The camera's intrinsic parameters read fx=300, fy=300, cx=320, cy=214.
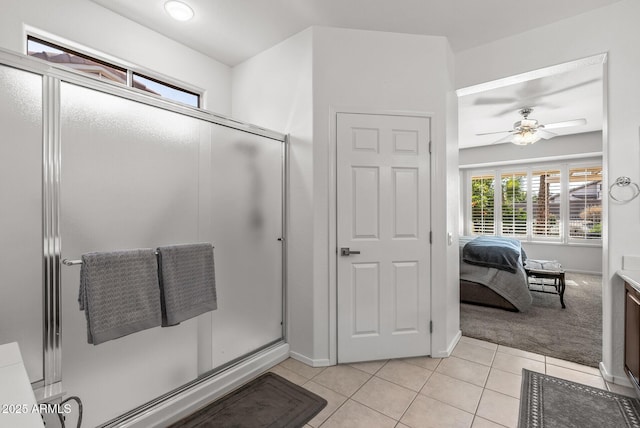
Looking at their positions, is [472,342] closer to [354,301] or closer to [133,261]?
[354,301]

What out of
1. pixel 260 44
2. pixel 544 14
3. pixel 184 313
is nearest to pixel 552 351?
pixel 544 14

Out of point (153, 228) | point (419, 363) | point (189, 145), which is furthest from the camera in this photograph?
point (419, 363)

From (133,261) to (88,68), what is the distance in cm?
183

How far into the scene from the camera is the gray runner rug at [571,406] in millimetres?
1840

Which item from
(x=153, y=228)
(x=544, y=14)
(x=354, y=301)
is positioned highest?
(x=544, y=14)

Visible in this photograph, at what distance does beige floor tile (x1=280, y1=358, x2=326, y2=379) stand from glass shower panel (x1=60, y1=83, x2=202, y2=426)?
2.65ft

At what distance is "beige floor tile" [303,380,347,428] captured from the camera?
6.19 feet

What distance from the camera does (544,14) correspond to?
2414mm

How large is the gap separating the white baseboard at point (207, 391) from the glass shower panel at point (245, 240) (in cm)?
9

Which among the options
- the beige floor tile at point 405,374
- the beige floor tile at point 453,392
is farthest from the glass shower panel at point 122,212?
the beige floor tile at point 453,392

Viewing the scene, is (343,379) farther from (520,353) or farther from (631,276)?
(631,276)

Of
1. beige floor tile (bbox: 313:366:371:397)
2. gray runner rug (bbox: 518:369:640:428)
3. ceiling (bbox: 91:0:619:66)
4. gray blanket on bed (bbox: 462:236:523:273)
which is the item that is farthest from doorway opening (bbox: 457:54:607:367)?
beige floor tile (bbox: 313:366:371:397)

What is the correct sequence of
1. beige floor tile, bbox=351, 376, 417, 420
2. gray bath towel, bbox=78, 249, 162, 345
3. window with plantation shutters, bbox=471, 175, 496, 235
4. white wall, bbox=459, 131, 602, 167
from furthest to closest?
window with plantation shutters, bbox=471, 175, 496, 235, white wall, bbox=459, 131, 602, 167, beige floor tile, bbox=351, 376, 417, 420, gray bath towel, bbox=78, 249, 162, 345

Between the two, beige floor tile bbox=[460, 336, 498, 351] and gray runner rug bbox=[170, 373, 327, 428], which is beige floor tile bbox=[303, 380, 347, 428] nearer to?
gray runner rug bbox=[170, 373, 327, 428]
